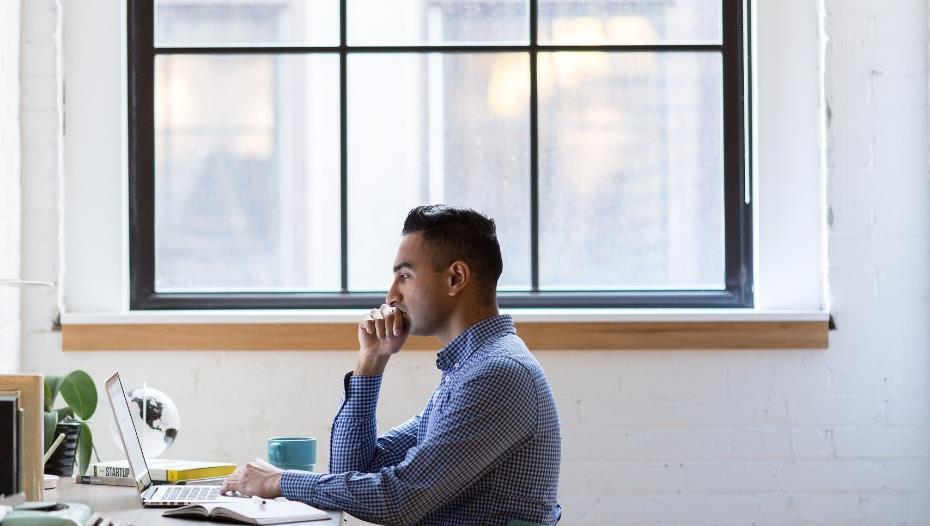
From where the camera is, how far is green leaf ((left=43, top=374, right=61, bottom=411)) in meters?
2.54

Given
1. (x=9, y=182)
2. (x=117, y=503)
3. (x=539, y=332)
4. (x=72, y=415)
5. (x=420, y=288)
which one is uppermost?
(x=9, y=182)

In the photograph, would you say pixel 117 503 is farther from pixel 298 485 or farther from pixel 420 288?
pixel 420 288

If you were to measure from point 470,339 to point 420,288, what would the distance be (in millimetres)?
153

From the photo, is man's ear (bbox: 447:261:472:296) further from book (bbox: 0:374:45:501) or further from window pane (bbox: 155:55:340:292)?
window pane (bbox: 155:55:340:292)

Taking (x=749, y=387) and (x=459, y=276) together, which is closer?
(x=459, y=276)

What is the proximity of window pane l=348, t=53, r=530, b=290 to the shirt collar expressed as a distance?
3.80 feet

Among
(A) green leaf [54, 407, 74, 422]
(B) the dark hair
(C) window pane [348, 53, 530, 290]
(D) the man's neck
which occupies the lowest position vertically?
(A) green leaf [54, 407, 74, 422]

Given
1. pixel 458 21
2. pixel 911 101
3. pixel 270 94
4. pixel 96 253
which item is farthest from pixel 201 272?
pixel 911 101

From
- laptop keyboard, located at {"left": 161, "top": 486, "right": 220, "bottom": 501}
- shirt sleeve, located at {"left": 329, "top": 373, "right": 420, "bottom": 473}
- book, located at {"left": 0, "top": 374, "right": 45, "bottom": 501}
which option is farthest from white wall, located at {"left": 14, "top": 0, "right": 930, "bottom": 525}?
book, located at {"left": 0, "top": 374, "right": 45, "bottom": 501}

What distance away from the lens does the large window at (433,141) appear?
11.5 ft

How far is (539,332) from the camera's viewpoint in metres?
3.32

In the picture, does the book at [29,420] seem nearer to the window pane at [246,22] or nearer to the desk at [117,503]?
the desk at [117,503]

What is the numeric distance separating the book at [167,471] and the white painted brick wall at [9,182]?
2.80 ft

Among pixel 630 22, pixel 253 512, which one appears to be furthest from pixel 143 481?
pixel 630 22
